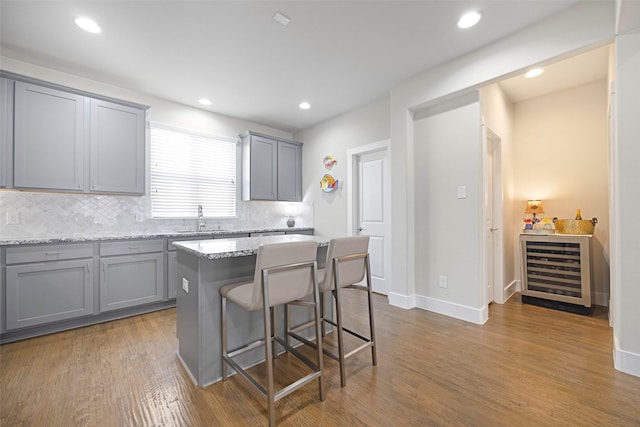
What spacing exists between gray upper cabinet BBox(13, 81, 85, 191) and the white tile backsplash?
36 cm

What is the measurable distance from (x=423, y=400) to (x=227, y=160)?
415 centimetres

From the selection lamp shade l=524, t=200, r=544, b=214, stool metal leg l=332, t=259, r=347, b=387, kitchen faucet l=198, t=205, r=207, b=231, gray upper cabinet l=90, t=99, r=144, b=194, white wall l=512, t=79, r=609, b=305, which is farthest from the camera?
kitchen faucet l=198, t=205, r=207, b=231

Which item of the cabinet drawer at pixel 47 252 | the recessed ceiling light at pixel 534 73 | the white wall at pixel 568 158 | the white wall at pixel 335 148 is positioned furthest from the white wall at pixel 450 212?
the cabinet drawer at pixel 47 252

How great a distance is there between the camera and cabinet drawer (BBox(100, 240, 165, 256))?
2941 mm

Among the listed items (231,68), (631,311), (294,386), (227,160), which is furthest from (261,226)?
(631,311)

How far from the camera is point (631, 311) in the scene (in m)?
1.92

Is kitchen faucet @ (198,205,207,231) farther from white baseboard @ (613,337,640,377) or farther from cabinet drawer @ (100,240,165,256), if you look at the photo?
white baseboard @ (613,337,640,377)

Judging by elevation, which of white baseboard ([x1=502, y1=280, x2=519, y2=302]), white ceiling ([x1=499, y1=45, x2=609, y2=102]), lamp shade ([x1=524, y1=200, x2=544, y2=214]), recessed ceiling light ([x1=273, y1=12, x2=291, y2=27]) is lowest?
white baseboard ([x1=502, y1=280, x2=519, y2=302])

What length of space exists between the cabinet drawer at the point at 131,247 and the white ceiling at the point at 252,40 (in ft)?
6.31

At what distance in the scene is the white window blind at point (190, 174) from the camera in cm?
385

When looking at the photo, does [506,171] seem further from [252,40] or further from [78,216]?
[78,216]

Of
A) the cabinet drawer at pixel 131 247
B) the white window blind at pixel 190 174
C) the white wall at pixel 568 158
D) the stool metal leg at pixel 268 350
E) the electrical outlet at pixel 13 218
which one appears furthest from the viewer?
the white window blind at pixel 190 174

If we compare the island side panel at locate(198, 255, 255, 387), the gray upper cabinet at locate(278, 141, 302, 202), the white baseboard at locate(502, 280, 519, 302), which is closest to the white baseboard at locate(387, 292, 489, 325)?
the white baseboard at locate(502, 280, 519, 302)

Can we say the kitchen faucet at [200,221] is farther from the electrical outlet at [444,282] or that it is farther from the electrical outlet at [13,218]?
the electrical outlet at [444,282]
